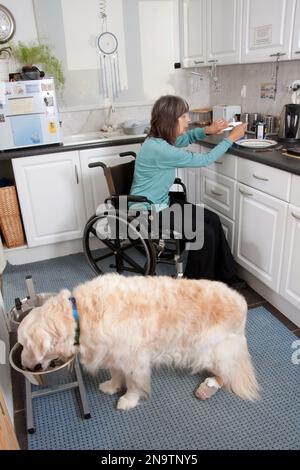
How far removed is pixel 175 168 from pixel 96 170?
84cm

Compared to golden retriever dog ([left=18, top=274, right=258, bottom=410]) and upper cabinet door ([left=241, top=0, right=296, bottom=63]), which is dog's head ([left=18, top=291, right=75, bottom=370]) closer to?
golden retriever dog ([left=18, top=274, right=258, bottom=410])

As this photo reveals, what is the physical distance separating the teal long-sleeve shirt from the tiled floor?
82 centimetres

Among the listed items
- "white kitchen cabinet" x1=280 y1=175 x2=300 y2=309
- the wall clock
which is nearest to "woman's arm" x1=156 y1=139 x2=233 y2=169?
"white kitchen cabinet" x1=280 y1=175 x2=300 y2=309

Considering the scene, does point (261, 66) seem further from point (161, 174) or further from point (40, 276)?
point (40, 276)

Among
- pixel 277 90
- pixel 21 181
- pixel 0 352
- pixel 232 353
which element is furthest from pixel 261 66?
pixel 0 352

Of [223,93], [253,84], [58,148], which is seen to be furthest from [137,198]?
[223,93]

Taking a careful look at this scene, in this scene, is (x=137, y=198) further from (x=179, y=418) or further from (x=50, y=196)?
(x=179, y=418)

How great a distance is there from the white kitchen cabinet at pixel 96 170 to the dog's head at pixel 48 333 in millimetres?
1670

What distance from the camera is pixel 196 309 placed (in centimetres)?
148

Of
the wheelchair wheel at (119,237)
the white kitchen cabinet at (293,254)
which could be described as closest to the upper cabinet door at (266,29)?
the white kitchen cabinet at (293,254)

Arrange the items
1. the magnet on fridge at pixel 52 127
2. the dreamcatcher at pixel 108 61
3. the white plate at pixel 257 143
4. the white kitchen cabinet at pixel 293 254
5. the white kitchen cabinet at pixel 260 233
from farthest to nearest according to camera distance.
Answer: the dreamcatcher at pixel 108 61, the magnet on fridge at pixel 52 127, the white plate at pixel 257 143, the white kitchen cabinet at pixel 260 233, the white kitchen cabinet at pixel 293 254

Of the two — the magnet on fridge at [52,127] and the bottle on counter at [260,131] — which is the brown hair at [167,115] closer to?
the bottle on counter at [260,131]

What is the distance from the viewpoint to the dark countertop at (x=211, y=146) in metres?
1.90

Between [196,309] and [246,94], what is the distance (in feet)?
7.19
